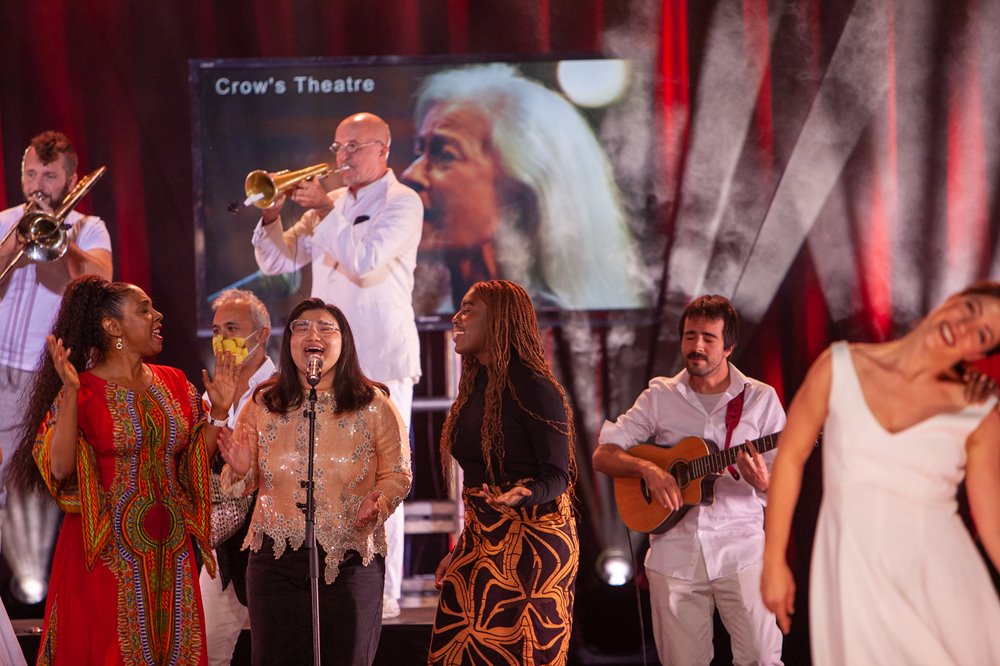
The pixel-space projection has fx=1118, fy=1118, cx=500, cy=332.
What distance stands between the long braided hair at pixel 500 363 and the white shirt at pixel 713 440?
2.37ft

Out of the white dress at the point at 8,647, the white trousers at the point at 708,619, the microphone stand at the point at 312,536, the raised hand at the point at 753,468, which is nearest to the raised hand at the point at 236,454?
the microphone stand at the point at 312,536

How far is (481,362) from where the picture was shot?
466 cm

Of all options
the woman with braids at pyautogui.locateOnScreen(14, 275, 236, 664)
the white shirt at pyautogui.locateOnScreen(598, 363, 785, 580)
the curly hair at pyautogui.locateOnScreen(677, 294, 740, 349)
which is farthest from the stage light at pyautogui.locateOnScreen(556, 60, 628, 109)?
the woman with braids at pyautogui.locateOnScreen(14, 275, 236, 664)

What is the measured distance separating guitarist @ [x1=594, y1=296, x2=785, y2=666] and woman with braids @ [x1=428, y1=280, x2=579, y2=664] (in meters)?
0.81

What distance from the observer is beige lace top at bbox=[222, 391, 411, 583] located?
427cm

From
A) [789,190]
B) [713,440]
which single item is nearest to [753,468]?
[713,440]

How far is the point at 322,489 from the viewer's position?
4324mm

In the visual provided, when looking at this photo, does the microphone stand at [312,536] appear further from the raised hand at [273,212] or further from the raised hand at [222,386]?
the raised hand at [273,212]

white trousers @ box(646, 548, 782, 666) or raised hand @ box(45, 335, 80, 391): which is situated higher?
raised hand @ box(45, 335, 80, 391)

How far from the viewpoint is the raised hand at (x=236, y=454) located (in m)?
4.30

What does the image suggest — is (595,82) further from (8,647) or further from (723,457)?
(8,647)

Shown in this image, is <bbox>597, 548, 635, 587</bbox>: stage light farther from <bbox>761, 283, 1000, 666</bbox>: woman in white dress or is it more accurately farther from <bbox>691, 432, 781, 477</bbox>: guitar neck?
<bbox>761, 283, 1000, 666</bbox>: woman in white dress

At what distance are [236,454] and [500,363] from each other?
1102 mm

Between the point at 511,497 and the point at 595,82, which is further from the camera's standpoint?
the point at 595,82
